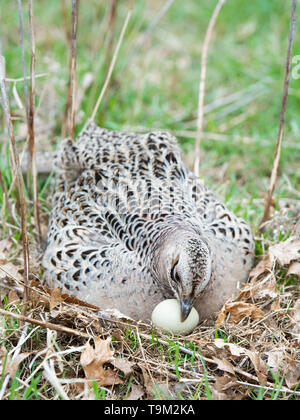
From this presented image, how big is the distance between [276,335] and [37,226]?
208 cm

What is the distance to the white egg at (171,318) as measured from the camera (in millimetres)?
3564

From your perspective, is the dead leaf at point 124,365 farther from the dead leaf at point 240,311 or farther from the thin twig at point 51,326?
the dead leaf at point 240,311

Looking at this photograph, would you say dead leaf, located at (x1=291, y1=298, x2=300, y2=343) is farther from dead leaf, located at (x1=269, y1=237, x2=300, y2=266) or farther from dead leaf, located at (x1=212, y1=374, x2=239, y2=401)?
dead leaf, located at (x1=212, y1=374, x2=239, y2=401)

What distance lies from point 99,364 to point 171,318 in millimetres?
553

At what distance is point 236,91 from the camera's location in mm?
6816

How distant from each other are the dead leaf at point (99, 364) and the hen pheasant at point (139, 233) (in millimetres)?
483

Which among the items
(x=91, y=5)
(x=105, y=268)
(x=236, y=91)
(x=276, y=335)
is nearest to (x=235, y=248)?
(x=276, y=335)

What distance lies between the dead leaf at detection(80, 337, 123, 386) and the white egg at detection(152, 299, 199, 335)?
400mm

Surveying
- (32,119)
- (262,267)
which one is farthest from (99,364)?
(32,119)

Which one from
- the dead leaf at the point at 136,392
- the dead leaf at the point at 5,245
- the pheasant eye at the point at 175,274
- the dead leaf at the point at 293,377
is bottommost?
the dead leaf at the point at 136,392

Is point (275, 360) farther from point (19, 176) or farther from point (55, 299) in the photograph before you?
point (19, 176)

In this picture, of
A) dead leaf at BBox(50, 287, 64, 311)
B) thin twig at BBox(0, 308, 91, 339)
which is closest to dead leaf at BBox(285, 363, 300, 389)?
thin twig at BBox(0, 308, 91, 339)

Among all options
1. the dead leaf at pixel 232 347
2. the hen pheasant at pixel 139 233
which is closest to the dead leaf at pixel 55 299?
the hen pheasant at pixel 139 233
